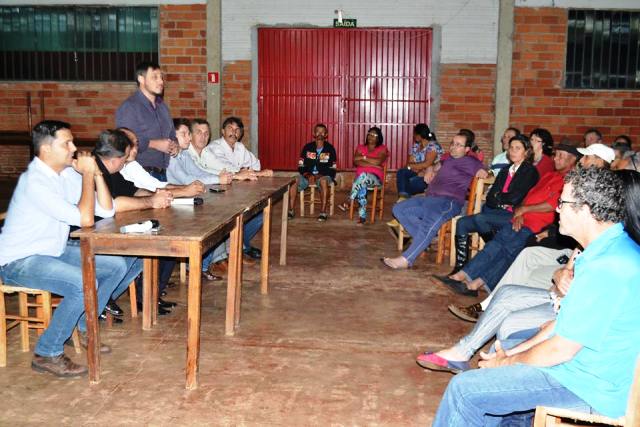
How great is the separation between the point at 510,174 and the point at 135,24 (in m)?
6.74

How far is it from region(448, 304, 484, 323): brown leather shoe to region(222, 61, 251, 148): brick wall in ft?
20.5

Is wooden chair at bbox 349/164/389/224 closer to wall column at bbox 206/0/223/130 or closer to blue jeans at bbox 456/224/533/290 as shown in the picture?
wall column at bbox 206/0/223/130

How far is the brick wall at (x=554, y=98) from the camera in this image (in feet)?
30.5

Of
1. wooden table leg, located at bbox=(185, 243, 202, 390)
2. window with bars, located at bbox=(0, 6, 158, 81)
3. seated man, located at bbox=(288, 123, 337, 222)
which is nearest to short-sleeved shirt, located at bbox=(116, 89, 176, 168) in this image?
wooden table leg, located at bbox=(185, 243, 202, 390)

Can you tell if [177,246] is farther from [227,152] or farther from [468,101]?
[468,101]

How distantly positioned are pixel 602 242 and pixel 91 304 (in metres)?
2.23

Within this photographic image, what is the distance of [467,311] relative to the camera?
Answer: 13.8ft

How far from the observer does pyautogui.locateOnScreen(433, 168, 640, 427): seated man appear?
1982mm

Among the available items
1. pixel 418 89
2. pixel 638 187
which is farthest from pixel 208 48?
pixel 638 187

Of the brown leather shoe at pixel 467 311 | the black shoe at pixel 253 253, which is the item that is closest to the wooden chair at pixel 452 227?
the brown leather shoe at pixel 467 311

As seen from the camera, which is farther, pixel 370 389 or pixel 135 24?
pixel 135 24

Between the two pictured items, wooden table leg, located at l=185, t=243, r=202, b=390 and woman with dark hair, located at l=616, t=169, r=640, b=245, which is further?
wooden table leg, located at l=185, t=243, r=202, b=390

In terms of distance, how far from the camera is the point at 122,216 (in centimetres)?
344

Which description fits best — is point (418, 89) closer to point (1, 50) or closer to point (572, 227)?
point (1, 50)
